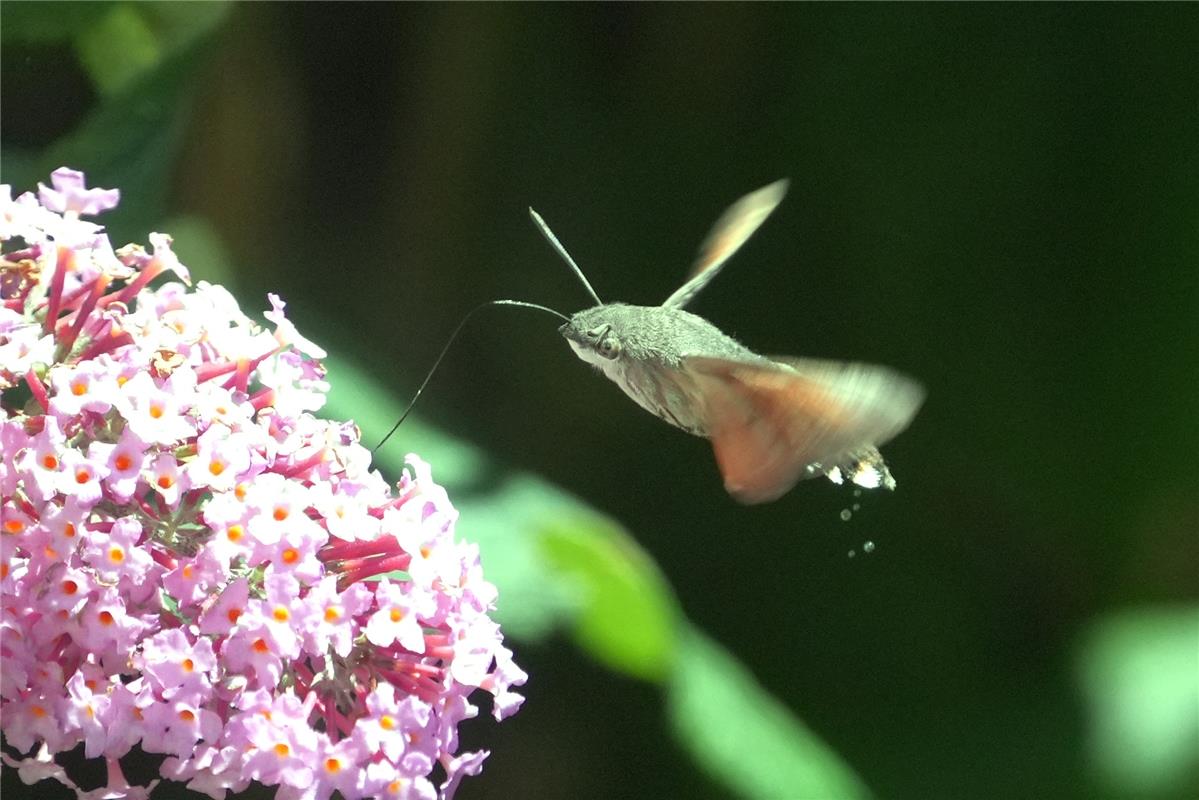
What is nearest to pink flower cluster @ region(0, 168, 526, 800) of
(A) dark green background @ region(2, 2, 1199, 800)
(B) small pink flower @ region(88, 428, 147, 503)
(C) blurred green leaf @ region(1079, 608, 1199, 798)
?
(B) small pink flower @ region(88, 428, 147, 503)

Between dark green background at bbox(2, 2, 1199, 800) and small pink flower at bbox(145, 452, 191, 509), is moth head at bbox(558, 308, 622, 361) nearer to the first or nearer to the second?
small pink flower at bbox(145, 452, 191, 509)

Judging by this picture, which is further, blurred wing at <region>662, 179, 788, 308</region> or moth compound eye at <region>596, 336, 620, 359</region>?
blurred wing at <region>662, 179, 788, 308</region>

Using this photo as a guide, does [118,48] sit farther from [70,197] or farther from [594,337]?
[594,337]

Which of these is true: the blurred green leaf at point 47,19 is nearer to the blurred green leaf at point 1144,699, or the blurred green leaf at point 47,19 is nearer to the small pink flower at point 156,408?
the small pink flower at point 156,408

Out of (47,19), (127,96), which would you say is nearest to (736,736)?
(127,96)

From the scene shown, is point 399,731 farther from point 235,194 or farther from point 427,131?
point 427,131

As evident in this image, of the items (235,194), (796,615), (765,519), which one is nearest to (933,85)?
(765,519)
